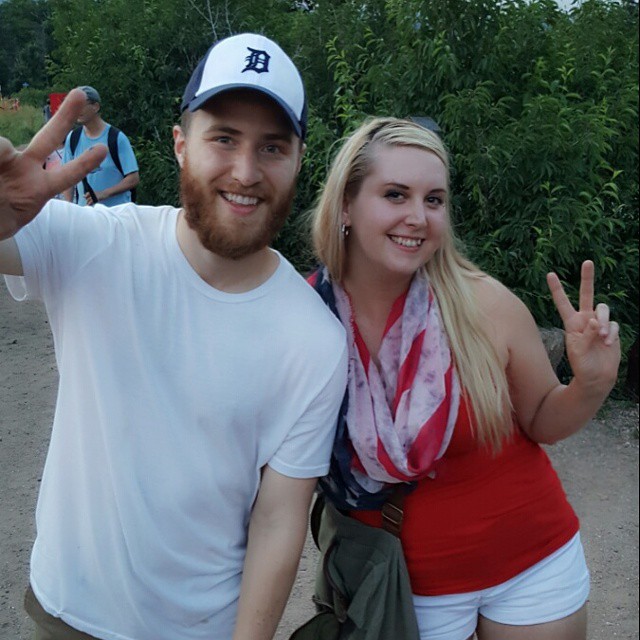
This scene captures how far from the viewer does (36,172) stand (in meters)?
1.63

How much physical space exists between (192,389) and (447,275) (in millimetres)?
775

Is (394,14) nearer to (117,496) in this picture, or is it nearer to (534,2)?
(534,2)

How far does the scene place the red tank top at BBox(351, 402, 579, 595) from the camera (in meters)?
2.08

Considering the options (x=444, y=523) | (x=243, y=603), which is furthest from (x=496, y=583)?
(x=243, y=603)

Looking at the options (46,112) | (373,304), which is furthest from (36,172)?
(46,112)

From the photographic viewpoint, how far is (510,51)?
5.63 meters

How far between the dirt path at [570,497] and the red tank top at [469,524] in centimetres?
140

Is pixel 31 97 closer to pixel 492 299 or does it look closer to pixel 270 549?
pixel 492 299

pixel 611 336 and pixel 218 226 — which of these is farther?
pixel 611 336

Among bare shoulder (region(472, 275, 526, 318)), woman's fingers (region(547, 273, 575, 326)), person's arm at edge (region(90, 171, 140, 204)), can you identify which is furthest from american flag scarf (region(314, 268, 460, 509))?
person's arm at edge (region(90, 171, 140, 204))

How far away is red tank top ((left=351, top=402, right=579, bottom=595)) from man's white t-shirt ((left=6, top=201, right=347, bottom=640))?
1.26 feet

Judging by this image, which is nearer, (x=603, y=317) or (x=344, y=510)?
(x=603, y=317)

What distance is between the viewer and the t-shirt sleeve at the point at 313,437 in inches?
71.2

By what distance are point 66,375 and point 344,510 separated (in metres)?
0.81
